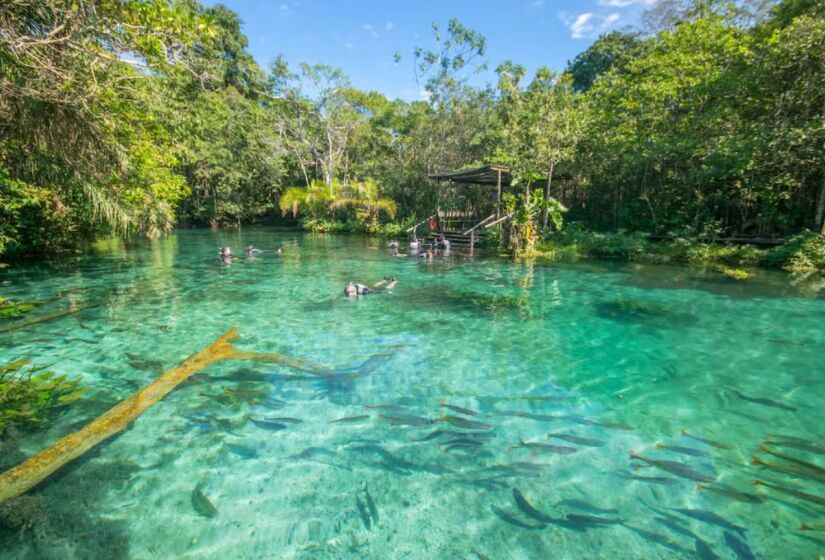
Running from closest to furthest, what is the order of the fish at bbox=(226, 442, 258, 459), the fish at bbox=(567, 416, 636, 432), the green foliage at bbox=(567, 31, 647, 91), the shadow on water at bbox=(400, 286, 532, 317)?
the fish at bbox=(226, 442, 258, 459)
the fish at bbox=(567, 416, 636, 432)
the shadow on water at bbox=(400, 286, 532, 317)
the green foliage at bbox=(567, 31, 647, 91)

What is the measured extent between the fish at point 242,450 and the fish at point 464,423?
1975 millimetres

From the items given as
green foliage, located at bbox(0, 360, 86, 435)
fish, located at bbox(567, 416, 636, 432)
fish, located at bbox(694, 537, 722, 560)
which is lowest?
fish, located at bbox(694, 537, 722, 560)

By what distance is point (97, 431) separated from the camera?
412cm

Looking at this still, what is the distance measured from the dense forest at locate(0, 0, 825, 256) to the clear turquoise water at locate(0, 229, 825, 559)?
391 centimetres

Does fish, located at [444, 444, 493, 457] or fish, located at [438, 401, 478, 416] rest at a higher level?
fish, located at [438, 401, 478, 416]

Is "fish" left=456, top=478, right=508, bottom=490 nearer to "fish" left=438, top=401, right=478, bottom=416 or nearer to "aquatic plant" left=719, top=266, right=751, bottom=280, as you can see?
"fish" left=438, top=401, right=478, bottom=416

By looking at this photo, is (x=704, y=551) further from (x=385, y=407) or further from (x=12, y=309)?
(x=12, y=309)

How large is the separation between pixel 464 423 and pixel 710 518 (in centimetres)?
229

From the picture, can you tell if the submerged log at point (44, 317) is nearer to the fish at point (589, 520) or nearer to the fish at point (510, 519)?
the fish at point (510, 519)

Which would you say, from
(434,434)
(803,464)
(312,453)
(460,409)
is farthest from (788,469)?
(312,453)

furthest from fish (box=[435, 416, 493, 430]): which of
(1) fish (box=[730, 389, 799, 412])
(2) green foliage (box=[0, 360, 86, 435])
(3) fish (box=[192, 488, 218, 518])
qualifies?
(2) green foliage (box=[0, 360, 86, 435])

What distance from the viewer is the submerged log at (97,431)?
3.32m

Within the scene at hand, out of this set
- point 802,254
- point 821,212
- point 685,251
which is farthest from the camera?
point 685,251

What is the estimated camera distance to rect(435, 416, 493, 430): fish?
461 centimetres
